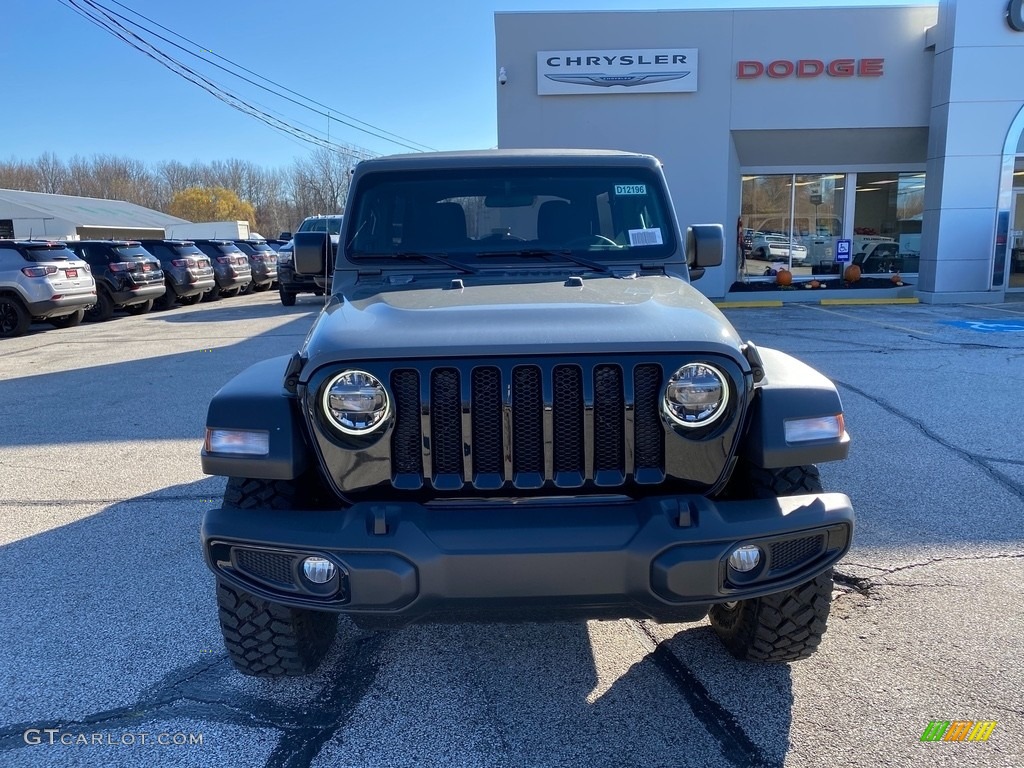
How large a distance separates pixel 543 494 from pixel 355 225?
1.90m

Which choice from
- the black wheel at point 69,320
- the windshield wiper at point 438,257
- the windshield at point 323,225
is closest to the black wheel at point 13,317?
the black wheel at point 69,320

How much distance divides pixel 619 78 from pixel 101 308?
11613 millimetres

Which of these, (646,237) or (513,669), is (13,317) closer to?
(646,237)

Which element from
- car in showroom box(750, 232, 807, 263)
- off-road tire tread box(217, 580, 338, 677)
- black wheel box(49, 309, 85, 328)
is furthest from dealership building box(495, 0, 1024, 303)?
off-road tire tread box(217, 580, 338, 677)

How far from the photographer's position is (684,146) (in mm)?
15688

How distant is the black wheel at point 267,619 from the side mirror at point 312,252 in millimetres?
1533

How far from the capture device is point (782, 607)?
2678mm

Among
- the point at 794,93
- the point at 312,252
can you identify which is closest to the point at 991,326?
the point at 794,93

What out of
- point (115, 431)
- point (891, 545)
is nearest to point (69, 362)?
point (115, 431)

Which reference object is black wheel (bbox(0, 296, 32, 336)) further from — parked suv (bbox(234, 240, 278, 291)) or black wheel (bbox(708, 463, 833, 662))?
black wheel (bbox(708, 463, 833, 662))

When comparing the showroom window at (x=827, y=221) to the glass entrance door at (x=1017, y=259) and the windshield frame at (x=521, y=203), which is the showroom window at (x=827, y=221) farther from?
the windshield frame at (x=521, y=203)

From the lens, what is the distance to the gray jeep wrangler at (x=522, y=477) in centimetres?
223

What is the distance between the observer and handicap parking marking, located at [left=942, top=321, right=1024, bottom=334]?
11554 mm

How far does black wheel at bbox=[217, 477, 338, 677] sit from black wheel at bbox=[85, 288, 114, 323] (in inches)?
603
